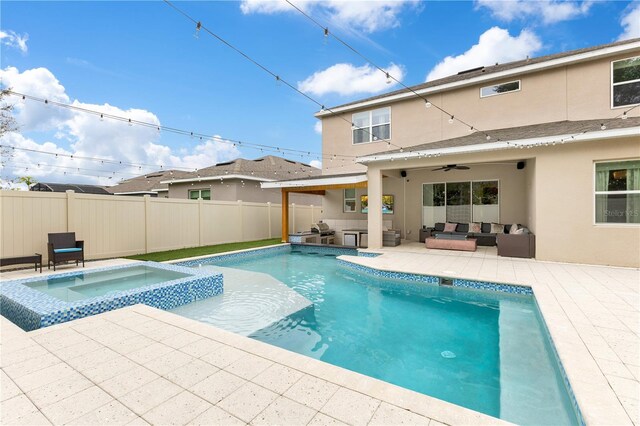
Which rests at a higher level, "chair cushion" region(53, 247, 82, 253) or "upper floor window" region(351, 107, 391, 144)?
"upper floor window" region(351, 107, 391, 144)

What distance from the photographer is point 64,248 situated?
806 centimetres

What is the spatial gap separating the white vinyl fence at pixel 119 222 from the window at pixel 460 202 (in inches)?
333

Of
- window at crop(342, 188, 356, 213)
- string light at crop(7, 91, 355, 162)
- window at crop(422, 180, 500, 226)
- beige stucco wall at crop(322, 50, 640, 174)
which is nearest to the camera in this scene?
string light at crop(7, 91, 355, 162)

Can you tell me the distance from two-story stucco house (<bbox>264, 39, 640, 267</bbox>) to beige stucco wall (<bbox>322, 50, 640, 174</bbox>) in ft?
0.11

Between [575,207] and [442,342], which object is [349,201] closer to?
[575,207]

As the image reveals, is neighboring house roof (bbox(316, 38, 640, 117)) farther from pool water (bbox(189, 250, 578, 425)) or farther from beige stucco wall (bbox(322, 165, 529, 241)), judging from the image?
pool water (bbox(189, 250, 578, 425))

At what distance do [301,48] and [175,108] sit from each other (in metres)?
7.66

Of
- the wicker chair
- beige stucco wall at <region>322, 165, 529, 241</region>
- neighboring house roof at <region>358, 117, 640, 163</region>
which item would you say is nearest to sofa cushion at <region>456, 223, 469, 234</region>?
beige stucco wall at <region>322, 165, 529, 241</region>

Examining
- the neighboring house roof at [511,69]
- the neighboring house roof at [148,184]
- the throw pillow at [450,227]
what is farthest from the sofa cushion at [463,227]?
the neighboring house roof at [148,184]

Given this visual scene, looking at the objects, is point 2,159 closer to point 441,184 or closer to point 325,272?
point 325,272

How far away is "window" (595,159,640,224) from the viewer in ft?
24.3

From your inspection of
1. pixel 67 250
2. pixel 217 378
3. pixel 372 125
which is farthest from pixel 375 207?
pixel 67 250

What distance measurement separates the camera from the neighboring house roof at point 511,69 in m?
9.17

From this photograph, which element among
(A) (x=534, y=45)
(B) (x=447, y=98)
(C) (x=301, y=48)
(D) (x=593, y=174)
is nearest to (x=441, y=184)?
(B) (x=447, y=98)
